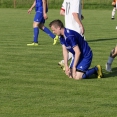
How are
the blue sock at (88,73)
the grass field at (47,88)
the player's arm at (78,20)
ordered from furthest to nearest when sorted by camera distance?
1. the player's arm at (78,20)
2. the blue sock at (88,73)
3. the grass field at (47,88)

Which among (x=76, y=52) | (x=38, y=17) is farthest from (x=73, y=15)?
(x=38, y=17)

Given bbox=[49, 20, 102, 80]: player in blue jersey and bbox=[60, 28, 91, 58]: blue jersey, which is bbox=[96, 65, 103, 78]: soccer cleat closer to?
bbox=[49, 20, 102, 80]: player in blue jersey

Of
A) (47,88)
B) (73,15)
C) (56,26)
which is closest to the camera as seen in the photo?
(47,88)

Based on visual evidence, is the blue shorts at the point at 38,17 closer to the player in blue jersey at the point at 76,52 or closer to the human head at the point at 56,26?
the player in blue jersey at the point at 76,52

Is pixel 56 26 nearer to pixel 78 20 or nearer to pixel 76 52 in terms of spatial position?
pixel 76 52

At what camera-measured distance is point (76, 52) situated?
9109 mm

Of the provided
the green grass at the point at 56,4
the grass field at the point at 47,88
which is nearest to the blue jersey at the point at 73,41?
the grass field at the point at 47,88

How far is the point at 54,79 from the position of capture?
31.1ft

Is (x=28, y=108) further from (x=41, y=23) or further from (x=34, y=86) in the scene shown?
(x=41, y=23)

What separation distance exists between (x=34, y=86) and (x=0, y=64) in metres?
2.59

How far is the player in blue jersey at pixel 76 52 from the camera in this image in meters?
9.03

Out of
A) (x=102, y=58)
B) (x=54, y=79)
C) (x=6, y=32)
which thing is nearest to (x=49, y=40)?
(x=6, y=32)

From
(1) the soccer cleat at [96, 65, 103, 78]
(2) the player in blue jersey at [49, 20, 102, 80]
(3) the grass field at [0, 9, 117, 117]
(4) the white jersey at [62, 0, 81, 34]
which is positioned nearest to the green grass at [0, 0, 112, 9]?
(3) the grass field at [0, 9, 117, 117]

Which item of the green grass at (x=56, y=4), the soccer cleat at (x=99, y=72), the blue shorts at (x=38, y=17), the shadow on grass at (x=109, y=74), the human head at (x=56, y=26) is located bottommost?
the green grass at (x=56, y=4)
